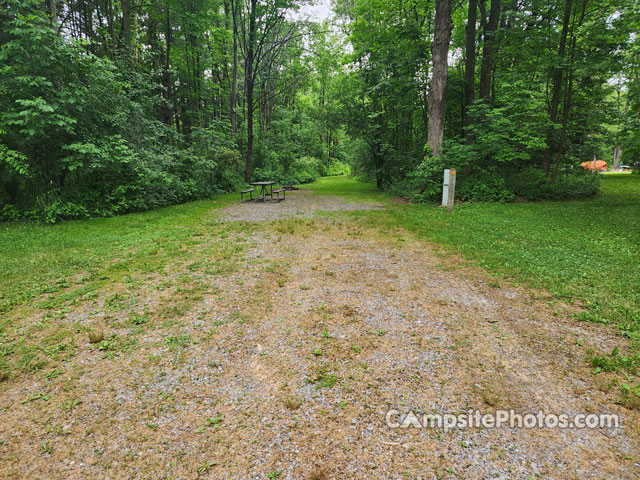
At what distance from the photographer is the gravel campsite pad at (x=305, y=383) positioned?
5.27 feet

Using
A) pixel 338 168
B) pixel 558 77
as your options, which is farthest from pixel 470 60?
pixel 338 168

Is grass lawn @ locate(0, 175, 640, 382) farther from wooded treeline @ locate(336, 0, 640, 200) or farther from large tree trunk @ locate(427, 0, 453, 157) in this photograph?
large tree trunk @ locate(427, 0, 453, 157)

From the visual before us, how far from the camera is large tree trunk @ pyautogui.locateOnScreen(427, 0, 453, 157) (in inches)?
385

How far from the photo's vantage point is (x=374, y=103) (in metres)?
14.5

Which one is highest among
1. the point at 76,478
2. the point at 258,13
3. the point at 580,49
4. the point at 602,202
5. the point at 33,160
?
the point at 258,13

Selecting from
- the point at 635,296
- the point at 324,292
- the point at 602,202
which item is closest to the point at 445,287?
the point at 324,292

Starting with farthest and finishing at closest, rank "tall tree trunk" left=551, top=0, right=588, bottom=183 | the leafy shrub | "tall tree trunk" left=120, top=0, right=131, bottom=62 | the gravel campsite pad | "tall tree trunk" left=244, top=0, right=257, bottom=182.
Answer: the leafy shrub
"tall tree trunk" left=244, top=0, right=257, bottom=182
"tall tree trunk" left=120, top=0, right=131, bottom=62
"tall tree trunk" left=551, top=0, right=588, bottom=183
the gravel campsite pad

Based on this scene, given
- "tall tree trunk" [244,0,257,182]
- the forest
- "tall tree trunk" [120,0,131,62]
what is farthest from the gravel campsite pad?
"tall tree trunk" [244,0,257,182]

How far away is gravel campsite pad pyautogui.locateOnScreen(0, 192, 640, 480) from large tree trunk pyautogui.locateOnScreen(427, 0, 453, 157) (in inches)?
315

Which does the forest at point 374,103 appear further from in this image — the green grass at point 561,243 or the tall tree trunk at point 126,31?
the green grass at point 561,243

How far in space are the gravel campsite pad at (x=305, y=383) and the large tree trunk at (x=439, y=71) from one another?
800 centimetres

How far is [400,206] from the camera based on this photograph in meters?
10.2

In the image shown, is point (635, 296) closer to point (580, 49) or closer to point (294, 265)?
point (294, 265)

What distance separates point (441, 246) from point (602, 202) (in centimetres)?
734
